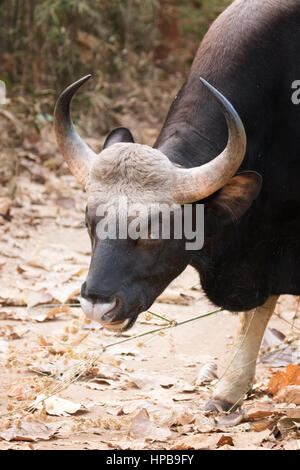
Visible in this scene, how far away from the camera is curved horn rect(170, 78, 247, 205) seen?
4094mm

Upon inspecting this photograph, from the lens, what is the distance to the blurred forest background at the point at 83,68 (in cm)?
1070

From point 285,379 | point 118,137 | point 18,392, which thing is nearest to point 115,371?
point 18,392

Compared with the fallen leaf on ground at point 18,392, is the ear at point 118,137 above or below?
above

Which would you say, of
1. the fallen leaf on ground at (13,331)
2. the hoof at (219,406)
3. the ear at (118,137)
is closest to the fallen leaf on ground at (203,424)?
the hoof at (219,406)

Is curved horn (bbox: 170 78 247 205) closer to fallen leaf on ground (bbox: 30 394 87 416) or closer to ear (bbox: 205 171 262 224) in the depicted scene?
ear (bbox: 205 171 262 224)

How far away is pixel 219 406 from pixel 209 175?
162 cm

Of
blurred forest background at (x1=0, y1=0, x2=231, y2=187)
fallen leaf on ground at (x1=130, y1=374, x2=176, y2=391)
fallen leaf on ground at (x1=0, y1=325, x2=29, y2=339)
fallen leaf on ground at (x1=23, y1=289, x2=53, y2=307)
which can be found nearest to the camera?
fallen leaf on ground at (x1=130, y1=374, x2=176, y2=391)

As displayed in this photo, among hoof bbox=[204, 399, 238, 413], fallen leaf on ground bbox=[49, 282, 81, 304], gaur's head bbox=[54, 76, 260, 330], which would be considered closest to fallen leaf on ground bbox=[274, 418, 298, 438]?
hoof bbox=[204, 399, 238, 413]

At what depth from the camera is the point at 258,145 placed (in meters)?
4.77

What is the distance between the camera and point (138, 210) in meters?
4.08

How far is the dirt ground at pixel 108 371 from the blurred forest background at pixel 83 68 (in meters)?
2.51

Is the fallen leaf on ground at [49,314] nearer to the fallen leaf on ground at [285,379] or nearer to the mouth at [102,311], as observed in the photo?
the fallen leaf on ground at [285,379]

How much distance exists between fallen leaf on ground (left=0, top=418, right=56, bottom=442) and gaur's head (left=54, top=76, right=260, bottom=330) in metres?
0.70

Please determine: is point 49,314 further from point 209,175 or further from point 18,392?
point 209,175
